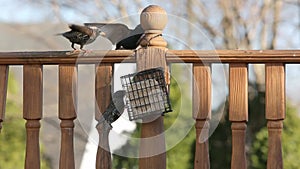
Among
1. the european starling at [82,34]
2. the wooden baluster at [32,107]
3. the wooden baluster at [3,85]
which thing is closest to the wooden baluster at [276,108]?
the european starling at [82,34]

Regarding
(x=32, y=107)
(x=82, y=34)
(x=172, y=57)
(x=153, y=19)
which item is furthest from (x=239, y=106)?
(x=32, y=107)

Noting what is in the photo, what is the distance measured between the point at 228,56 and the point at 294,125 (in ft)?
8.16

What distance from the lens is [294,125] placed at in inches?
176

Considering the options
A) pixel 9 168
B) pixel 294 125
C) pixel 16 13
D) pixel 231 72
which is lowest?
pixel 9 168

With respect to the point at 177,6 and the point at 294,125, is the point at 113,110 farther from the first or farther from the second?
the point at 177,6

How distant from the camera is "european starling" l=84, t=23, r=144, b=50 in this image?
Answer: 2.20m

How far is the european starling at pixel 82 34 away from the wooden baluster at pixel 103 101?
99mm

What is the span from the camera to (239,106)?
2119 millimetres

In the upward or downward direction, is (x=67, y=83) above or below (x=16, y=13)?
below

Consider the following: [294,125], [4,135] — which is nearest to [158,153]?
[294,125]

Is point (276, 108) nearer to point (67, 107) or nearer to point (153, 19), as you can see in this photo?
point (153, 19)

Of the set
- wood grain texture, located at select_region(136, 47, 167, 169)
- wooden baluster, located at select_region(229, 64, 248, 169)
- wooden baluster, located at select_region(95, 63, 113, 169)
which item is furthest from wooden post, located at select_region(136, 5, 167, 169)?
wooden baluster, located at select_region(229, 64, 248, 169)

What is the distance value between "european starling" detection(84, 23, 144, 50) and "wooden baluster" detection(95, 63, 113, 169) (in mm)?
95

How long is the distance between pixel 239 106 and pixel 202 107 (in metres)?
0.12
